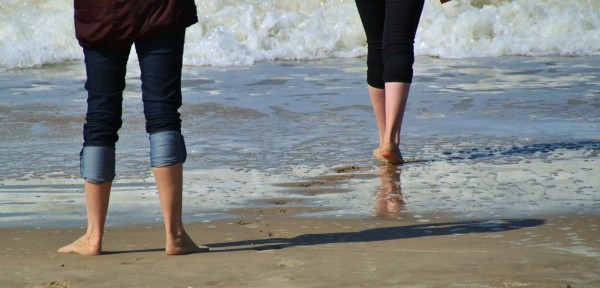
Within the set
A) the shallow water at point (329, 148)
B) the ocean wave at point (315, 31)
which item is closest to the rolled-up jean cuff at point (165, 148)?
the shallow water at point (329, 148)

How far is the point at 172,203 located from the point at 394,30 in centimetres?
204

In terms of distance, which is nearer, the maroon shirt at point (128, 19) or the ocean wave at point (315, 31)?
the maroon shirt at point (128, 19)

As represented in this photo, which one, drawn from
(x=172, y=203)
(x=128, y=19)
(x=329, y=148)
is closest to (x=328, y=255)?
(x=172, y=203)

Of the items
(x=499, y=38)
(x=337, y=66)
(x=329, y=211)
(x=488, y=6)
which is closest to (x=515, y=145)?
(x=329, y=211)

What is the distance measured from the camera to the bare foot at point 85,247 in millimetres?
3326

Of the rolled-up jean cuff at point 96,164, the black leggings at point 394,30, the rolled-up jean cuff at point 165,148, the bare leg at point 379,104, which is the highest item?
the black leggings at point 394,30

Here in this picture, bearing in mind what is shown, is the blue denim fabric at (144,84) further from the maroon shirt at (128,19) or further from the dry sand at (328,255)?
the dry sand at (328,255)

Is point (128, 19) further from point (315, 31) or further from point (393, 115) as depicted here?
point (315, 31)

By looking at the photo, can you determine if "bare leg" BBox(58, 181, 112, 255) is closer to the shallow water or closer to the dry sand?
the dry sand

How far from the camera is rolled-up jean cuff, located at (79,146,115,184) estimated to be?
3.32 m

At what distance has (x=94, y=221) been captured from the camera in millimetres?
3332

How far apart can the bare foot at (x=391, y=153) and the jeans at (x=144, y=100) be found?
1865 millimetres

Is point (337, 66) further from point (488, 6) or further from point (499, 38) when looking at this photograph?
point (488, 6)

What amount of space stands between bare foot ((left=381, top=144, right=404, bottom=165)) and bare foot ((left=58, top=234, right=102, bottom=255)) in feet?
6.61
